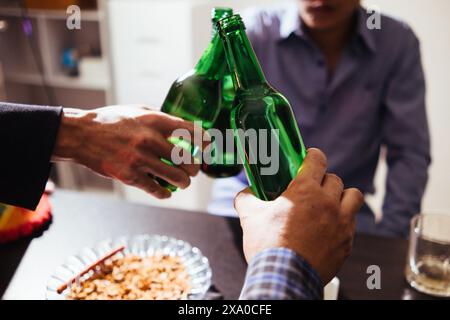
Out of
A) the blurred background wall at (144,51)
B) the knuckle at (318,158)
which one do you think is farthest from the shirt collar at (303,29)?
the knuckle at (318,158)

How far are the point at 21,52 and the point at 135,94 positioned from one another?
0.75m

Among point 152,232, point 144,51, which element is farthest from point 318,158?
point 144,51

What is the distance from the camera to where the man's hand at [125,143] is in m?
0.60

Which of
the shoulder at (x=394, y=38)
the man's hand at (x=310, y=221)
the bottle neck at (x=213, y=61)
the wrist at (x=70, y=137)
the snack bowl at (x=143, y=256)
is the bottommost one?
the snack bowl at (x=143, y=256)

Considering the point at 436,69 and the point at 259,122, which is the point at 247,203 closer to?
the point at 259,122

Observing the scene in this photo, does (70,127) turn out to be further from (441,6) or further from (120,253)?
(441,6)

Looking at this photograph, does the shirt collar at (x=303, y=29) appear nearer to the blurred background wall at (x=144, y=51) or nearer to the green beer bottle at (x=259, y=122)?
the blurred background wall at (x=144, y=51)

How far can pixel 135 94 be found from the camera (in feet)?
6.46

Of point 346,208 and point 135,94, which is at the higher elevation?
point 346,208

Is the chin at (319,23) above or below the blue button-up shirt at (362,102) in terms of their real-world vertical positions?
above

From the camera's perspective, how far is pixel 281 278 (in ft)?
1.36

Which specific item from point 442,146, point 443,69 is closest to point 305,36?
point 443,69

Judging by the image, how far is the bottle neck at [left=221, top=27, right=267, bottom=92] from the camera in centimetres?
51

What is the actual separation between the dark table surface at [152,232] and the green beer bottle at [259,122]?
10.4 inches
